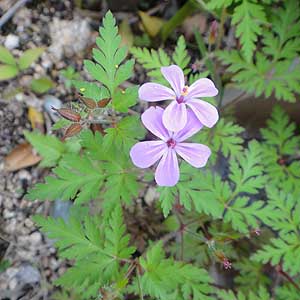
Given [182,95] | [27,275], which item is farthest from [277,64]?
[27,275]

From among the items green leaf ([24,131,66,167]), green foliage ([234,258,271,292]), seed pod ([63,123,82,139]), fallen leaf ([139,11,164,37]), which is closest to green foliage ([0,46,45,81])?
green leaf ([24,131,66,167])

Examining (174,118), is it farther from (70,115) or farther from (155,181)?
(155,181)

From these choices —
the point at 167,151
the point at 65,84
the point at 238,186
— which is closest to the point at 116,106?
the point at 167,151

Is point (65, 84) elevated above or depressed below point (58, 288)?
above

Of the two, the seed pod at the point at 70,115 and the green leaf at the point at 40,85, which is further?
the green leaf at the point at 40,85

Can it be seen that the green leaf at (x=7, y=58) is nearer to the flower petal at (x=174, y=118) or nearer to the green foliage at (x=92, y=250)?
the green foliage at (x=92, y=250)

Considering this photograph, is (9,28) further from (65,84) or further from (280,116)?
(280,116)

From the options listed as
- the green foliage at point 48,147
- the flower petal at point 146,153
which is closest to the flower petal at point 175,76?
the flower petal at point 146,153
